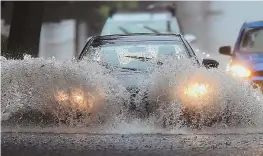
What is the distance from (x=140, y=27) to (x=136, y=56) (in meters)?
8.43

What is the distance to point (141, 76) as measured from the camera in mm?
9320

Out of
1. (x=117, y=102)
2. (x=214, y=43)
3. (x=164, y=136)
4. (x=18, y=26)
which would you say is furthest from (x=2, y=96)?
(x=214, y=43)

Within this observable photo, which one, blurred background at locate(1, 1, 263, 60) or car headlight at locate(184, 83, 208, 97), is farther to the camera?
blurred background at locate(1, 1, 263, 60)

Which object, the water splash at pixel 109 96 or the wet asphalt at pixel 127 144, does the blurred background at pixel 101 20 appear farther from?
the wet asphalt at pixel 127 144

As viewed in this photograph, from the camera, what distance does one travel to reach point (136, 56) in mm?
10070

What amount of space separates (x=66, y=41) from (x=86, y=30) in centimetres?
242

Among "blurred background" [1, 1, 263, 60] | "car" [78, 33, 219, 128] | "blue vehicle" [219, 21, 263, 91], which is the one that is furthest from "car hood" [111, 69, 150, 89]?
"blurred background" [1, 1, 263, 60]

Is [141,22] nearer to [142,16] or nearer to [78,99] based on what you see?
[142,16]

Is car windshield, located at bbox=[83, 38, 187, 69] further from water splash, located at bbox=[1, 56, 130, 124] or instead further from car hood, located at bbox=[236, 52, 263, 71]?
car hood, located at bbox=[236, 52, 263, 71]

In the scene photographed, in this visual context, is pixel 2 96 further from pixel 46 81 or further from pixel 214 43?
pixel 214 43

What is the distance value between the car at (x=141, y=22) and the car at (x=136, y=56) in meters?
6.72

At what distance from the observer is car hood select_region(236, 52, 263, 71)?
37.1 ft

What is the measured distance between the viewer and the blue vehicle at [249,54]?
11188mm

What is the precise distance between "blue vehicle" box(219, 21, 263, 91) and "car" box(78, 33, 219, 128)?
2.85ft
